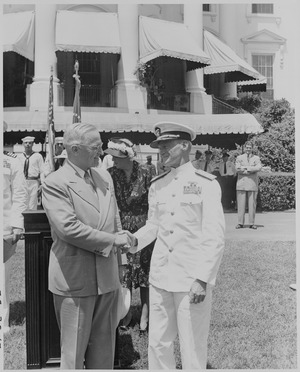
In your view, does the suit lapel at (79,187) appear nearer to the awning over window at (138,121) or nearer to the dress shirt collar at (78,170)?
the dress shirt collar at (78,170)

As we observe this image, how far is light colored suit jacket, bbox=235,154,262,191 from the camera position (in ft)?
31.2

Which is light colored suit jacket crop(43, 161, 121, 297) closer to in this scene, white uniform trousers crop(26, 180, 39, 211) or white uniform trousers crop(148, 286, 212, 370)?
white uniform trousers crop(148, 286, 212, 370)

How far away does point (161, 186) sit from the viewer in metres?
3.12

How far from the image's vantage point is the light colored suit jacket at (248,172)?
951cm

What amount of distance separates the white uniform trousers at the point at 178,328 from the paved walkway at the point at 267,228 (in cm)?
534

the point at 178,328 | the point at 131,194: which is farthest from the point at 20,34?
the point at 178,328

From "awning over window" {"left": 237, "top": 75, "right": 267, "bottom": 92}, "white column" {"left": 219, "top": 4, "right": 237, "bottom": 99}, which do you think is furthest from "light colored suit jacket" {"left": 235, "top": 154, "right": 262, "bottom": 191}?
"white column" {"left": 219, "top": 4, "right": 237, "bottom": 99}

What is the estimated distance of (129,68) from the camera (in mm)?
15227

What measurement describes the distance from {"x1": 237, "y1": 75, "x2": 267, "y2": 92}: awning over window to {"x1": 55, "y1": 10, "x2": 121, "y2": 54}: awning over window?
517 centimetres

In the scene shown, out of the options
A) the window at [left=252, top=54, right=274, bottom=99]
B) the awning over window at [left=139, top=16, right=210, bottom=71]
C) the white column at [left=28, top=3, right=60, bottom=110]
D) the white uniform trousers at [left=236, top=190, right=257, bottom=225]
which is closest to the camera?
the white uniform trousers at [left=236, top=190, right=257, bottom=225]

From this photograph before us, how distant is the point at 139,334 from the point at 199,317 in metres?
1.45

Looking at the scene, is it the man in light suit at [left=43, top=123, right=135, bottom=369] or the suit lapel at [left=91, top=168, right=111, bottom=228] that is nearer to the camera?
the man in light suit at [left=43, top=123, right=135, bottom=369]

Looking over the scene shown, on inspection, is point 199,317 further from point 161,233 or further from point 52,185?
point 52,185

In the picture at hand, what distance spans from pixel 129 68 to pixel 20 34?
3.40m
